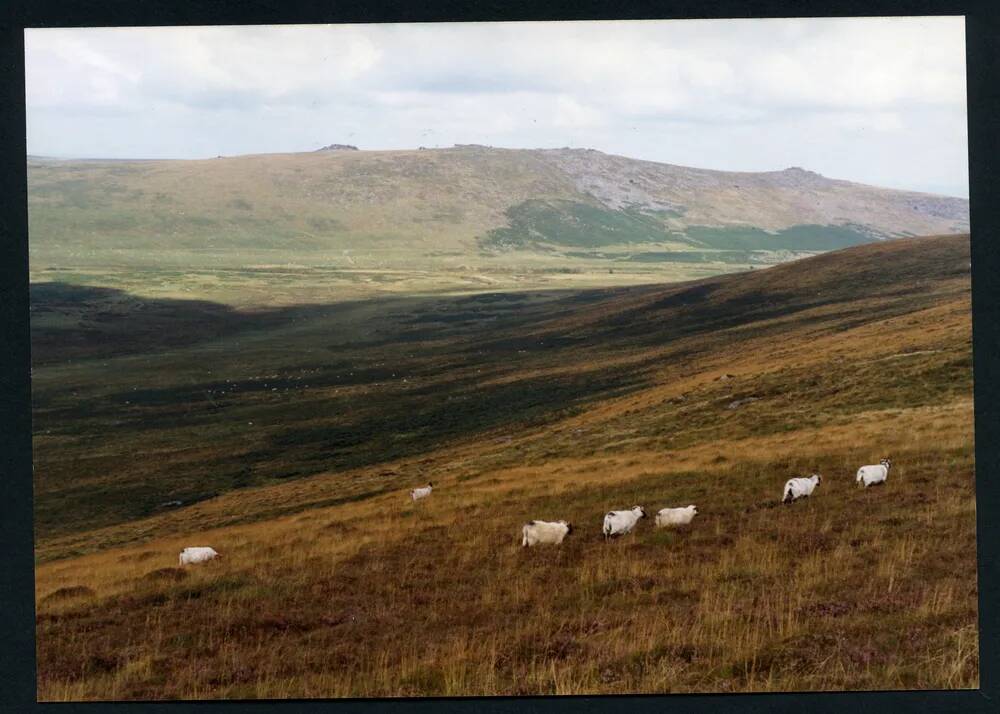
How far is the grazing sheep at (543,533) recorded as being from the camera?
21031 millimetres

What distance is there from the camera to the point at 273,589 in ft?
66.9

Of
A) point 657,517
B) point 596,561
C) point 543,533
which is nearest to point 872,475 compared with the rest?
point 657,517

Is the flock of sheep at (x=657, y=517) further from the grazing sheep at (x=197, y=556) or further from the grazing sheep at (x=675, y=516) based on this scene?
the grazing sheep at (x=197, y=556)

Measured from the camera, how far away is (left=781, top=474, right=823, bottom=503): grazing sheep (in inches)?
858

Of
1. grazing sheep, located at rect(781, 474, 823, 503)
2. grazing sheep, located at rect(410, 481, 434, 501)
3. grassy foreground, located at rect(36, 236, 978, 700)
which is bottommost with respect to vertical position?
grazing sheep, located at rect(410, 481, 434, 501)

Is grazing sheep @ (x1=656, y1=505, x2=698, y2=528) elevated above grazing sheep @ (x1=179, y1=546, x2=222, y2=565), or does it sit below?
above

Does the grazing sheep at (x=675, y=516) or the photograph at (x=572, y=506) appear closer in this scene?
the photograph at (x=572, y=506)

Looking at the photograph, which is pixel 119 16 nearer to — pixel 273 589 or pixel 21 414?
pixel 21 414

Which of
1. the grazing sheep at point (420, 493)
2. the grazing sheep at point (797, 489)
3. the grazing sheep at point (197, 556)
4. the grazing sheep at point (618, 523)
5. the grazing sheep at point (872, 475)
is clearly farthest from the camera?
the grazing sheep at point (420, 493)

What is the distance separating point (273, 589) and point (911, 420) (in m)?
20.5

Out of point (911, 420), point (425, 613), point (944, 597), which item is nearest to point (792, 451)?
point (911, 420)

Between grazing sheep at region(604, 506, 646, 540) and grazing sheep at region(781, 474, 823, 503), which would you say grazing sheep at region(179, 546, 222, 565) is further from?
grazing sheep at region(781, 474, 823, 503)

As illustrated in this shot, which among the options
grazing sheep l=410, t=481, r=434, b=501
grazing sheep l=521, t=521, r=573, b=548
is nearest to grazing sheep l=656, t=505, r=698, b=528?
grazing sheep l=521, t=521, r=573, b=548

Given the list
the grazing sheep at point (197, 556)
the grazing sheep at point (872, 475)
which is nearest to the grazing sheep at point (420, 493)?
the grazing sheep at point (197, 556)
